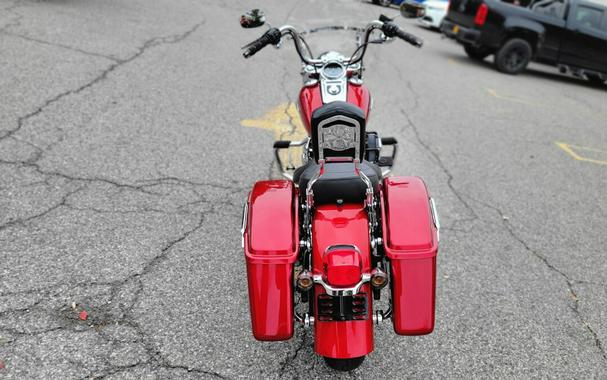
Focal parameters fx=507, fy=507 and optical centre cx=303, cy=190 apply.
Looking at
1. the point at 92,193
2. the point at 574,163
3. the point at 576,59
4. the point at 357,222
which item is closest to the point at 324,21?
the point at 92,193

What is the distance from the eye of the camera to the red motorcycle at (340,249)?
231cm

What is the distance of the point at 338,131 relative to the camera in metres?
2.46

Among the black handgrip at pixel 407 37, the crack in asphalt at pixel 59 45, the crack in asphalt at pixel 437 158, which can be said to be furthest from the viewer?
the crack in asphalt at pixel 59 45

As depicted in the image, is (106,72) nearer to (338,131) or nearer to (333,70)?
(333,70)

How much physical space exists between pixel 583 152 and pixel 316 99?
16.8ft

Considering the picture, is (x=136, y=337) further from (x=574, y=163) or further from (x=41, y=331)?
(x=574, y=163)

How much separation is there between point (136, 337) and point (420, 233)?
170 centimetres

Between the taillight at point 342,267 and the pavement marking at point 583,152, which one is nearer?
the taillight at point 342,267

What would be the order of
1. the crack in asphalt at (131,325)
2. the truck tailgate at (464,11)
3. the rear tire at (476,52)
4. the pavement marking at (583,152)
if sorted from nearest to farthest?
the crack in asphalt at (131,325), the pavement marking at (583,152), the truck tailgate at (464,11), the rear tire at (476,52)

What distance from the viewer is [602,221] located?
4.96 meters

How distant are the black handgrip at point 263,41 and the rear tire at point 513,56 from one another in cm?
856

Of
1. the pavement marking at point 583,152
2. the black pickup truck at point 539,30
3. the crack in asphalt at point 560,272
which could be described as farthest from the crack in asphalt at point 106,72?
the pavement marking at point 583,152

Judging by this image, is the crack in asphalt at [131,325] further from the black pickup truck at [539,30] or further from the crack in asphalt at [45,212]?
the black pickup truck at [539,30]

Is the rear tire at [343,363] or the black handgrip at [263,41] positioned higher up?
the black handgrip at [263,41]
